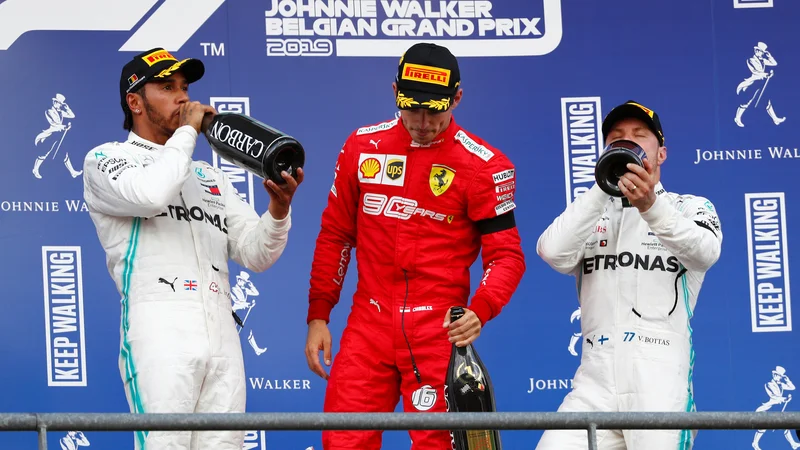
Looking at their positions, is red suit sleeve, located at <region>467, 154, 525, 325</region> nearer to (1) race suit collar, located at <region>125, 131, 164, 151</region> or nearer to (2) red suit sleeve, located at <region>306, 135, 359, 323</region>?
(2) red suit sleeve, located at <region>306, 135, 359, 323</region>

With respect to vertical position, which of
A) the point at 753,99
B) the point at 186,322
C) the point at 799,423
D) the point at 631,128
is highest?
the point at 753,99

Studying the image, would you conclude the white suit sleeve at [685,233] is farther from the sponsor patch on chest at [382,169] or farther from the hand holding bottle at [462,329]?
the sponsor patch on chest at [382,169]

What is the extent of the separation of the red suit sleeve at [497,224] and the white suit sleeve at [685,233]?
389mm

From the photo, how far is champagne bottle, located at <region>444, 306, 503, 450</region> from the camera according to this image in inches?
132

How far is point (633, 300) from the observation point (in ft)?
11.9

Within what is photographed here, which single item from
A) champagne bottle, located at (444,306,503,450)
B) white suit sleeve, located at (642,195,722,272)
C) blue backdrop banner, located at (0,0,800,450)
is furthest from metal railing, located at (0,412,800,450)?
blue backdrop banner, located at (0,0,800,450)

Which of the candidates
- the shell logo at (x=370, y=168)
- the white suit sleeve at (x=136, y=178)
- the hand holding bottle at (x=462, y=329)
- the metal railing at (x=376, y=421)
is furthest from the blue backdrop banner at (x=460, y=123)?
the metal railing at (x=376, y=421)

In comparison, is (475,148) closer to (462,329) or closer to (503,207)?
(503,207)

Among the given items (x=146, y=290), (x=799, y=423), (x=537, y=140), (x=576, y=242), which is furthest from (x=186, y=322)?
(x=537, y=140)

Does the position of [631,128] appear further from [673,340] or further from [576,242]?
[673,340]

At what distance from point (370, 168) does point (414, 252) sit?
294 millimetres

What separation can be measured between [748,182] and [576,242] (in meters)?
1.62

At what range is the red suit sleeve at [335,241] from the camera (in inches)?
150

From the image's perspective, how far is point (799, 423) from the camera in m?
2.70
